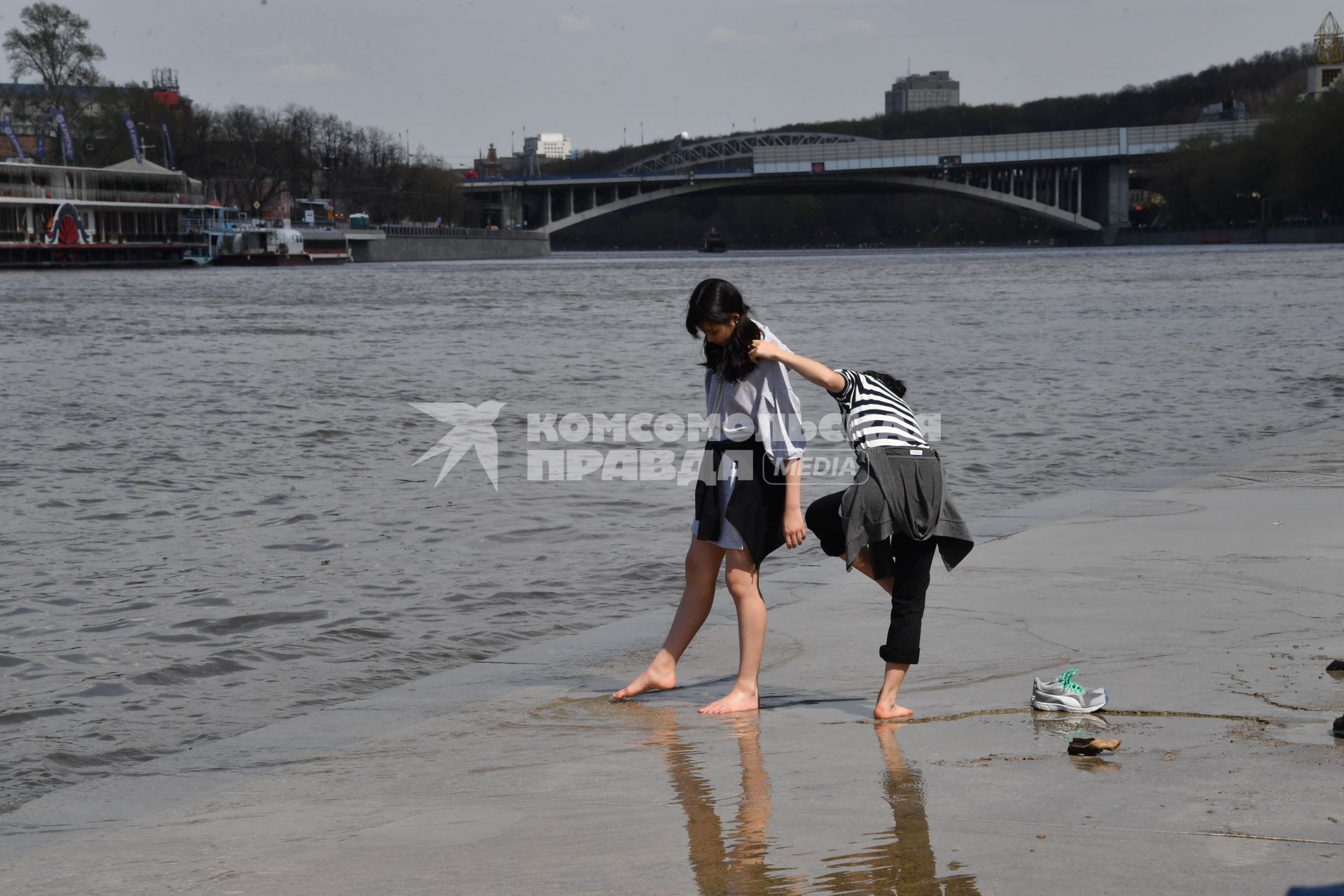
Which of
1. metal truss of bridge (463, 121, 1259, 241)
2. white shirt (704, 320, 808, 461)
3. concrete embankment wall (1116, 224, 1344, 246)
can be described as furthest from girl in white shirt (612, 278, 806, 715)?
concrete embankment wall (1116, 224, 1344, 246)

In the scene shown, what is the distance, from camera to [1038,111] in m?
153

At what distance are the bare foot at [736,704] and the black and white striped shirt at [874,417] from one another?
848 millimetres

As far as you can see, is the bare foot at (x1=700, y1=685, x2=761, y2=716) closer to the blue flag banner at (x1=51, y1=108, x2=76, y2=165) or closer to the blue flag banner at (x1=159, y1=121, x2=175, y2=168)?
the blue flag banner at (x1=51, y1=108, x2=76, y2=165)

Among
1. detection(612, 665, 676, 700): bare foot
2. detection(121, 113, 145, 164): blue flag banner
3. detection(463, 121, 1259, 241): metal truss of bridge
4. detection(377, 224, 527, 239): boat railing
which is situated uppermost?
detection(121, 113, 145, 164): blue flag banner

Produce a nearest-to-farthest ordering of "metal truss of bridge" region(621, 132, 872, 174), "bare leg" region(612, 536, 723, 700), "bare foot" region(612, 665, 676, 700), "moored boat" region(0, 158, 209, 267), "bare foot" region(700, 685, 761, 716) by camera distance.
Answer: "bare foot" region(700, 685, 761, 716) < "bare leg" region(612, 536, 723, 700) < "bare foot" region(612, 665, 676, 700) < "moored boat" region(0, 158, 209, 267) < "metal truss of bridge" region(621, 132, 872, 174)

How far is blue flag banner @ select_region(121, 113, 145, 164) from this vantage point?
9569cm

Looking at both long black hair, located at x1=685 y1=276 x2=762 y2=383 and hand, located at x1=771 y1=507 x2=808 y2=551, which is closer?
long black hair, located at x1=685 y1=276 x2=762 y2=383

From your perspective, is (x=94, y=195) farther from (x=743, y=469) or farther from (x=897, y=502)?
(x=897, y=502)

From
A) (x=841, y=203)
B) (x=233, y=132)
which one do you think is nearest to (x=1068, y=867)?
(x=233, y=132)

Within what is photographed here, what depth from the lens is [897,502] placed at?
4414mm

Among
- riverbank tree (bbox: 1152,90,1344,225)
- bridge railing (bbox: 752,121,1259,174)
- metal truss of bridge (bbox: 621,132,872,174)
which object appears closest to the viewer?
riverbank tree (bbox: 1152,90,1344,225)

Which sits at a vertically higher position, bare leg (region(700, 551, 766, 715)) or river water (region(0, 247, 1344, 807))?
bare leg (region(700, 551, 766, 715))

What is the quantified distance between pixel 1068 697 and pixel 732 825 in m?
1.33

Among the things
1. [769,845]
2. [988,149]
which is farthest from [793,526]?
[988,149]
